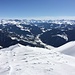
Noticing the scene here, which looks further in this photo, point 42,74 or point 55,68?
point 55,68

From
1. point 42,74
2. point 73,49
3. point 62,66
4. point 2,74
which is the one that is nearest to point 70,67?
point 62,66

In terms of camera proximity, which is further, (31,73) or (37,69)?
(37,69)

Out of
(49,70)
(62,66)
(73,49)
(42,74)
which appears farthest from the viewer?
(73,49)

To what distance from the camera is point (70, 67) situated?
2834 cm

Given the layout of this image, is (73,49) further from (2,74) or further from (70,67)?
(2,74)

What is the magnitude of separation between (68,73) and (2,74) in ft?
29.5

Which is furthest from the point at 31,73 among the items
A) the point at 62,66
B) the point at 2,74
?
the point at 62,66

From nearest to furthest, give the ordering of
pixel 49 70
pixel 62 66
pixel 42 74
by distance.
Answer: pixel 42 74
pixel 49 70
pixel 62 66

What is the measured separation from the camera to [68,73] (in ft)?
83.1

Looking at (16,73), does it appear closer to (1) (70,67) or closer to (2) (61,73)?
(2) (61,73)

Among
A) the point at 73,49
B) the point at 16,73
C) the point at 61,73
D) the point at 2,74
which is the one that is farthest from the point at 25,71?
the point at 73,49

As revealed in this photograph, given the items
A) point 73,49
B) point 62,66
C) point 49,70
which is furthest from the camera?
point 73,49

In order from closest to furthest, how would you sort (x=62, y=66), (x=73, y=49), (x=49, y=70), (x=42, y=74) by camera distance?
1. (x=42, y=74)
2. (x=49, y=70)
3. (x=62, y=66)
4. (x=73, y=49)

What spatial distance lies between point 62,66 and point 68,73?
3947 millimetres
